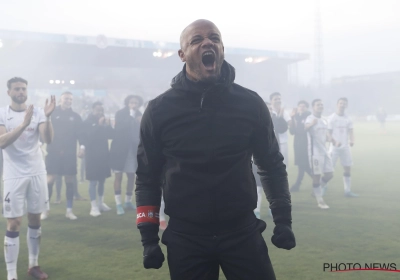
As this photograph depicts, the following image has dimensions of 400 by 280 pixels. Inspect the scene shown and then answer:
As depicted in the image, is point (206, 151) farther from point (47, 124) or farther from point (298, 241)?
point (298, 241)

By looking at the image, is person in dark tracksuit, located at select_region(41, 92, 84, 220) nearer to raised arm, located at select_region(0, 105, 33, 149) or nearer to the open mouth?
raised arm, located at select_region(0, 105, 33, 149)

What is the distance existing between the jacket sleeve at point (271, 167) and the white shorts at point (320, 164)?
6011 millimetres

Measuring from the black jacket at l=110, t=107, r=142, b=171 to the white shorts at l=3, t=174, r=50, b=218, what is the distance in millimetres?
3412

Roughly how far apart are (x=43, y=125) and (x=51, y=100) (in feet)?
1.01

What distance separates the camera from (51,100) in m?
4.79

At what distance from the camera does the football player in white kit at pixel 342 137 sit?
31.2 feet

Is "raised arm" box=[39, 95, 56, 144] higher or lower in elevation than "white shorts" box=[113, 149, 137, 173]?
higher

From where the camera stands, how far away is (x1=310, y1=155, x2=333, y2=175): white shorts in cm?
836

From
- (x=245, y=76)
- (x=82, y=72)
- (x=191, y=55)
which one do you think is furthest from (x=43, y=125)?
(x=245, y=76)

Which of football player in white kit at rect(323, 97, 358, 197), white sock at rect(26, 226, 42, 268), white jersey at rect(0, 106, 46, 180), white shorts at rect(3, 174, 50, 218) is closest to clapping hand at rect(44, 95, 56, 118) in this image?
white jersey at rect(0, 106, 46, 180)

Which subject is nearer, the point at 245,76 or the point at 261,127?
the point at 261,127

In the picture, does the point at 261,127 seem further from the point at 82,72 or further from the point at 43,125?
the point at 82,72

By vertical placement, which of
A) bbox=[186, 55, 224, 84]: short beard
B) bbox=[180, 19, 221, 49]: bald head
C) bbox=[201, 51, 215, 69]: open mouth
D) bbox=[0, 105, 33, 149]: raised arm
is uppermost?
bbox=[180, 19, 221, 49]: bald head

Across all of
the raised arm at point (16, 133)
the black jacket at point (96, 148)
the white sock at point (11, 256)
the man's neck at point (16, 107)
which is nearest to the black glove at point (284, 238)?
the raised arm at point (16, 133)
